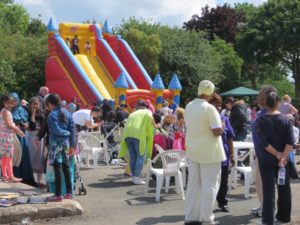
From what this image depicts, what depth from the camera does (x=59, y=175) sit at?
743cm

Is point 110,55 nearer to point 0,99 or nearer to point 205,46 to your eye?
point 205,46

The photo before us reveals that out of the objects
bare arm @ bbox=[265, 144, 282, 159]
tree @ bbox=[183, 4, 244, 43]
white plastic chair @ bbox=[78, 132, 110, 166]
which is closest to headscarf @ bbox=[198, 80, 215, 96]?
bare arm @ bbox=[265, 144, 282, 159]

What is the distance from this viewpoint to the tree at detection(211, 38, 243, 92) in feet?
133

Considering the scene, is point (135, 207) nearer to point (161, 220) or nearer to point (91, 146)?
point (161, 220)

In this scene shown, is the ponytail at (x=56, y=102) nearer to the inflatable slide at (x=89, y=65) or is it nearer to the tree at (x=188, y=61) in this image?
the inflatable slide at (x=89, y=65)

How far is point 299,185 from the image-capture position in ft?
32.1

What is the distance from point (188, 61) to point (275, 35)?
6.65 meters

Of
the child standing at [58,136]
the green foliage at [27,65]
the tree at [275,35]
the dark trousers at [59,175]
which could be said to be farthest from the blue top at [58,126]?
the tree at [275,35]

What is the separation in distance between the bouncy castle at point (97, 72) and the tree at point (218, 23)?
66.7ft

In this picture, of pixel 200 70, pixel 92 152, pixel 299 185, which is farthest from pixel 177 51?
pixel 299 185

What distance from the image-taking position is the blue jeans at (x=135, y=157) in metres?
9.97

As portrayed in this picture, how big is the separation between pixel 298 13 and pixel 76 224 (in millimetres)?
32128

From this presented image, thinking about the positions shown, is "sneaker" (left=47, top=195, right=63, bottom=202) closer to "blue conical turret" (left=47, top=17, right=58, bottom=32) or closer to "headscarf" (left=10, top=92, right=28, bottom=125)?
"headscarf" (left=10, top=92, right=28, bottom=125)

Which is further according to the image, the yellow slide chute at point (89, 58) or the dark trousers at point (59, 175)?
the yellow slide chute at point (89, 58)
